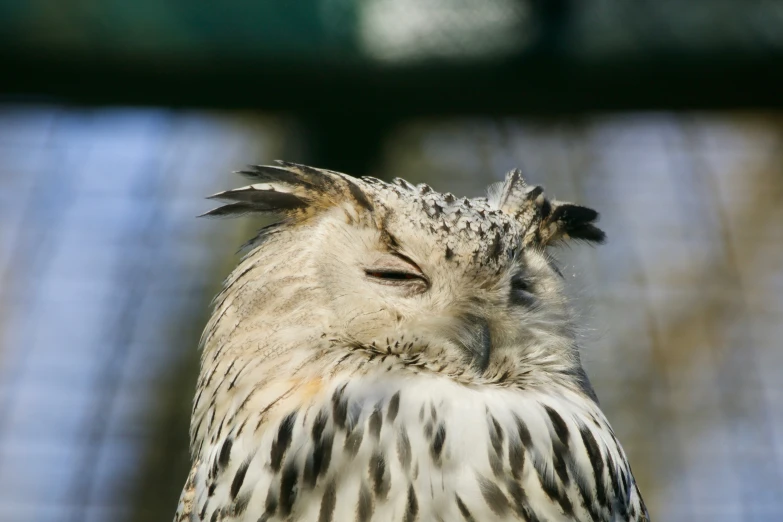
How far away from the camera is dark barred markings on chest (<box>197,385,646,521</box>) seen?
1296mm

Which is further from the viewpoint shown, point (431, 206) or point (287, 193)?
point (287, 193)

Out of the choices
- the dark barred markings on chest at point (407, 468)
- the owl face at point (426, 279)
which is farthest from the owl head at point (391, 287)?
the dark barred markings on chest at point (407, 468)

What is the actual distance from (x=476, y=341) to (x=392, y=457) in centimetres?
25

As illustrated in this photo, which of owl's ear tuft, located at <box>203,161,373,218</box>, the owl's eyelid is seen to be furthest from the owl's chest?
owl's ear tuft, located at <box>203,161,373,218</box>

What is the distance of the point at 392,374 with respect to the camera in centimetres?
143

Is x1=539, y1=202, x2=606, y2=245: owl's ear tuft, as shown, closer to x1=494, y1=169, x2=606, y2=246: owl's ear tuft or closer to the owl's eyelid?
x1=494, y1=169, x2=606, y2=246: owl's ear tuft

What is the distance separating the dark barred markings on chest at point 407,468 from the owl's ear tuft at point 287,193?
392mm

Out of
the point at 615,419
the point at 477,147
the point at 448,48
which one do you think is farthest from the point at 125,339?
the point at 448,48

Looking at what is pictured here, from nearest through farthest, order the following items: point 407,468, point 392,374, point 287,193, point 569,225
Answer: point 407,468
point 392,374
point 287,193
point 569,225

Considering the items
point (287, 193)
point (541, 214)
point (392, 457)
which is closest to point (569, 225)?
point (541, 214)

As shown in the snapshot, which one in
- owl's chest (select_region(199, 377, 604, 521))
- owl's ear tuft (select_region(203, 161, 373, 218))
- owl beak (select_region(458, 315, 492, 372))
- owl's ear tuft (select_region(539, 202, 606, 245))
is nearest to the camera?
owl's chest (select_region(199, 377, 604, 521))

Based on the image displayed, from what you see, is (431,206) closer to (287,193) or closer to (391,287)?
(391,287)

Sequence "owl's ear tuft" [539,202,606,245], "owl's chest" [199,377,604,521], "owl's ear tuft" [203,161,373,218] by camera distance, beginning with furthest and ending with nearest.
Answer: "owl's ear tuft" [539,202,606,245], "owl's ear tuft" [203,161,373,218], "owl's chest" [199,377,604,521]

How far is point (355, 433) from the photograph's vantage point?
1356mm
